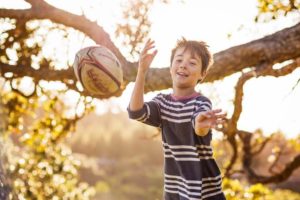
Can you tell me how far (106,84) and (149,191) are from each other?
2438 centimetres

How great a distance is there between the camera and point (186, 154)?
404 centimetres

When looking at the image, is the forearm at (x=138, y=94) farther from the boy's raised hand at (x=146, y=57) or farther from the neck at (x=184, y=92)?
the neck at (x=184, y=92)

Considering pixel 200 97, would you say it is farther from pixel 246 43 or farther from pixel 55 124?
pixel 55 124

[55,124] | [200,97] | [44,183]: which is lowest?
[44,183]

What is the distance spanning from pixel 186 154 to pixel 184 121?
24cm

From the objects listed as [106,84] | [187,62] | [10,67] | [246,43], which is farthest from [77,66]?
[10,67]

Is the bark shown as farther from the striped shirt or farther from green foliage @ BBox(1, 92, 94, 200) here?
green foliage @ BBox(1, 92, 94, 200)

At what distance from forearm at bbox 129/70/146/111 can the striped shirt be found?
0.04 meters

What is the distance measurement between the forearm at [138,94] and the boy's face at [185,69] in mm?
254

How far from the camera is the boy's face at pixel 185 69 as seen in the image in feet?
13.6

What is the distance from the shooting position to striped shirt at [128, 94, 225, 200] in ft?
13.0

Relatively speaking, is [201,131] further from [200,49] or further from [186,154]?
[200,49]

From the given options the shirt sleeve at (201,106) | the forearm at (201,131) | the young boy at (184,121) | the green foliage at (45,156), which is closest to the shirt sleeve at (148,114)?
the young boy at (184,121)

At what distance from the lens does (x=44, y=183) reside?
10258mm
